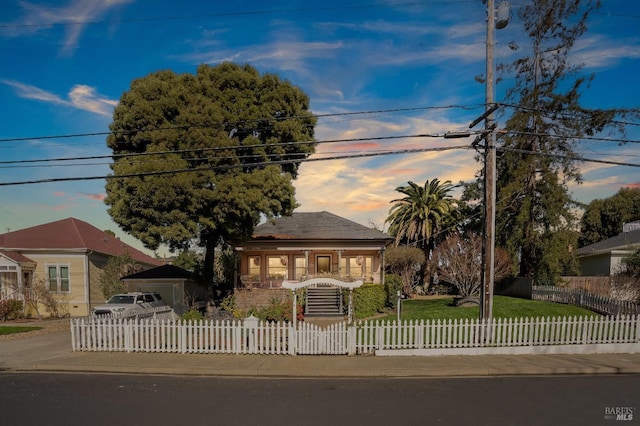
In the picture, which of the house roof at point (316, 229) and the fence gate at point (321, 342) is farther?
the house roof at point (316, 229)

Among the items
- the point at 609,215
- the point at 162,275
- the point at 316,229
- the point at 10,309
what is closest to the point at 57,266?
the point at 10,309

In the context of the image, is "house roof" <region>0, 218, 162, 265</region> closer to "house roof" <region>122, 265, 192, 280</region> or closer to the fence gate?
"house roof" <region>122, 265, 192, 280</region>

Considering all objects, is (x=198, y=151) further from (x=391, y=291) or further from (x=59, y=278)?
(x=59, y=278)

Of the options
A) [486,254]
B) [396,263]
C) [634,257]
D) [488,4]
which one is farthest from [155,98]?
[634,257]

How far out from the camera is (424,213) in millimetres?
32938

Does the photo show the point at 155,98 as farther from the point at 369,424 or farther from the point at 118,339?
the point at 369,424

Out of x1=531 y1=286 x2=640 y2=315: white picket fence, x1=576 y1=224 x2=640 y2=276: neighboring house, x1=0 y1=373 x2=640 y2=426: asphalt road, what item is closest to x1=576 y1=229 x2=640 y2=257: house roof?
x1=576 y1=224 x2=640 y2=276: neighboring house

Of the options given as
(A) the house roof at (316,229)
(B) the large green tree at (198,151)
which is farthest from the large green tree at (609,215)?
(B) the large green tree at (198,151)

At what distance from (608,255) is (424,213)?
14573 millimetres

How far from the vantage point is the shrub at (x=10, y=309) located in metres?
19.7

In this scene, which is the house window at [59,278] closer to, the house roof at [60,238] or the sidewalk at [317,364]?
the house roof at [60,238]

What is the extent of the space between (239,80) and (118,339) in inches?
489

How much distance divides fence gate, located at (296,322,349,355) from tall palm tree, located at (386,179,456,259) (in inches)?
911

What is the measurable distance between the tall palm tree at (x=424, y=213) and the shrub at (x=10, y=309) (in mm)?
27014
